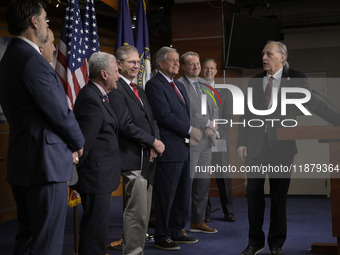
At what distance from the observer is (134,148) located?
3.49 meters

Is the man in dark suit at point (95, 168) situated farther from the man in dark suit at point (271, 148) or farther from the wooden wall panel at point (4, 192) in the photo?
the wooden wall panel at point (4, 192)

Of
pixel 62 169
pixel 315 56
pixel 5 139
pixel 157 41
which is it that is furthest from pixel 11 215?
pixel 315 56

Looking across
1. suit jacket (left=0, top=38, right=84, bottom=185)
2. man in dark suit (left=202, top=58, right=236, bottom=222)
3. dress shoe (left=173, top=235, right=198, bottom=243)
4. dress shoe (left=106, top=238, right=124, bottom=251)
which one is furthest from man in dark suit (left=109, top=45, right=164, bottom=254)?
man in dark suit (left=202, top=58, right=236, bottom=222)

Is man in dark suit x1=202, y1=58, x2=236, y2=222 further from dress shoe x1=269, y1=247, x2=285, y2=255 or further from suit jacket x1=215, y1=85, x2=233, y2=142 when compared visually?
dress shoe x1=269, y1=247, x2=285, y2=255

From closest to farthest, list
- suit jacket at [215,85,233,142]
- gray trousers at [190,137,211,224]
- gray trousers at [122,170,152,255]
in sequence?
gray trousers at [122,170,152,255] → gray trousers at [190,137,211,224] → suit jacket at [215,85,233,142]

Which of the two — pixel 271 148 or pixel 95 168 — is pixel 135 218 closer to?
pixel 95 168

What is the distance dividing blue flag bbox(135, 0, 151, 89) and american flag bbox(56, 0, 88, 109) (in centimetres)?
67

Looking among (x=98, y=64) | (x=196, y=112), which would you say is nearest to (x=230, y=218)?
(x=196, y=112)

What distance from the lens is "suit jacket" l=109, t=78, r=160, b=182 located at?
3.39 metres

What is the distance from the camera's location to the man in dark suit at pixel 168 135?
4.02 metres

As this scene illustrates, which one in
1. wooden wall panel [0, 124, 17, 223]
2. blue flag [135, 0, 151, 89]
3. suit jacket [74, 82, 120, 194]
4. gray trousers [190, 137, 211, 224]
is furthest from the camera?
wooden wall panel [0, 124, 17, 223]

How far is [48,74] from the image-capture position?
7.06 ft

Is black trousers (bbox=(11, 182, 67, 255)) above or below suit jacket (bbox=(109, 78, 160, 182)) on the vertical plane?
below

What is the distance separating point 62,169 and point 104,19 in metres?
5.95
